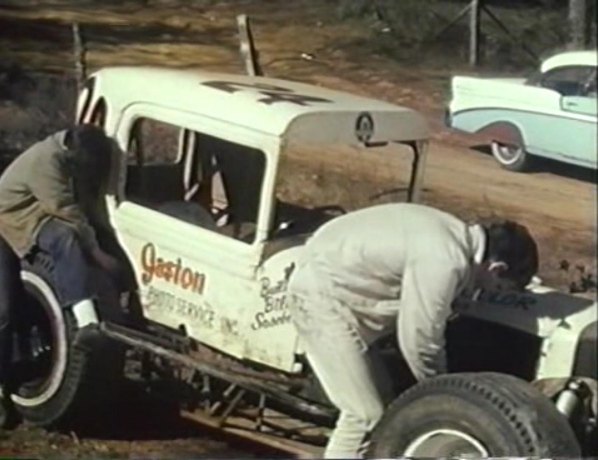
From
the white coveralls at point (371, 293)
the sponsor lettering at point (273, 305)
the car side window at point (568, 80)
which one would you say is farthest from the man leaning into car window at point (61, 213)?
the car side window at point (568, 80)

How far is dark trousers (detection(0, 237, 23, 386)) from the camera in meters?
3.89

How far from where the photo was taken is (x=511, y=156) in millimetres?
3891

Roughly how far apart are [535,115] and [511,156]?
10 cm

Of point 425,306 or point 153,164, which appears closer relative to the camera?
point 425,306

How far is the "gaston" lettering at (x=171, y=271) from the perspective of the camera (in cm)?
384

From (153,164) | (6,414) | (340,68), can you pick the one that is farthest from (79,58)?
(6,414)

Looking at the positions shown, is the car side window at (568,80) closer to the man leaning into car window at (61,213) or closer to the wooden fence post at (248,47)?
the wooden fence post at (248,47)

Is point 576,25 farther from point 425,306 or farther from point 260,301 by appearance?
point 260,301

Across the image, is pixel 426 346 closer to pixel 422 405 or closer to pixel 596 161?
pixel 422 405

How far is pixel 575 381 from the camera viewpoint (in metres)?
3.85

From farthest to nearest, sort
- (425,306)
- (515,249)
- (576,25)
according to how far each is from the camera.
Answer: (576,25) → (515,249) → (425,306)

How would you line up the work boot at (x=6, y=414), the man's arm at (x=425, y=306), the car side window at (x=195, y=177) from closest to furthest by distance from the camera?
the man's arm at (x=425, y=306), the car side window at (x=195, y=177), the work boot at (x=6, y=414)

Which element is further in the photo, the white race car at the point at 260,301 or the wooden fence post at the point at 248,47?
the wooden fence post at the point at 248,47

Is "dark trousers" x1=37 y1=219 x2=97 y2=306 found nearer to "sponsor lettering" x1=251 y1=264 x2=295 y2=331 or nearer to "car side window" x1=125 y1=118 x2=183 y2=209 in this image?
"car side window" x1=125 y1=118 x2=183 y2=209
